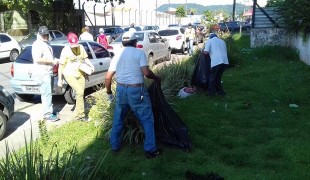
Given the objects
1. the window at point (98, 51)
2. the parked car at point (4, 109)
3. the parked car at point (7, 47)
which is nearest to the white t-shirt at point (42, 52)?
the parked car at point (4, 109)

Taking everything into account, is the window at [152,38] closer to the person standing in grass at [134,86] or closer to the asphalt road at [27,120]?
the asphalt road at [27,120]

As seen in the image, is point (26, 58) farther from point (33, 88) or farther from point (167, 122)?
point (167, 122)

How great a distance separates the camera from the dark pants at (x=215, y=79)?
8.27 metres

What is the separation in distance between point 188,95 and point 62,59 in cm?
314

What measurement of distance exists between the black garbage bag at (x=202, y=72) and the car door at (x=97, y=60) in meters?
2.67

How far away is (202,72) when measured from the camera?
873 centimetres

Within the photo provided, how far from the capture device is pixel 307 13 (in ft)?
44.0

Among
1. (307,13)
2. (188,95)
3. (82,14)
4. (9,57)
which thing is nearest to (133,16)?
(82,14)

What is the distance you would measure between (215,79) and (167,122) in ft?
12.1

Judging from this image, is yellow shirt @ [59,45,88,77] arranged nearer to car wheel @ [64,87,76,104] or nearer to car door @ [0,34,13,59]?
car wheel @ [64,87,76,104]

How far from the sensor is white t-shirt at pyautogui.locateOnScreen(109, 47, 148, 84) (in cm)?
470

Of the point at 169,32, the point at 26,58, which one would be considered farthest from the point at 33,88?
the point at 169,32

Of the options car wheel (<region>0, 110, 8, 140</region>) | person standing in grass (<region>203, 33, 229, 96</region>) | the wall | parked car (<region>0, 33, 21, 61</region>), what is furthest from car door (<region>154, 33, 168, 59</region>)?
car wheel (<region>0, 110, 8, 140</region>)

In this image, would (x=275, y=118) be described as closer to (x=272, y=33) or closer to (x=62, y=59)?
(x=62, y=59)
